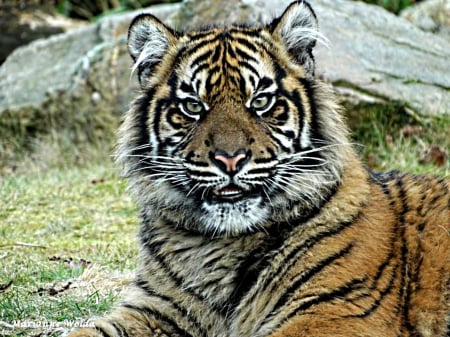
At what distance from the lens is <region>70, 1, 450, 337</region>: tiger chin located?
4.51m

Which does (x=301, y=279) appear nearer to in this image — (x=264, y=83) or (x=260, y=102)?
(x=260, y=102)

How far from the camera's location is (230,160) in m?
4.45

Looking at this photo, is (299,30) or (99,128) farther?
(99,128)

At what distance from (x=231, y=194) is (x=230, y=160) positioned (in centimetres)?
24

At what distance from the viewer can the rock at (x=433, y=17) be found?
13.1 meters

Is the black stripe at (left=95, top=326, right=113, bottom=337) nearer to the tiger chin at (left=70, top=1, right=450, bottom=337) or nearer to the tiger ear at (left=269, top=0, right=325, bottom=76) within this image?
the tiger chin at (left=70, top=1, right=450, bottom=337)

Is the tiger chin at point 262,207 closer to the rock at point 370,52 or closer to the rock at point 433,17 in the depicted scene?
the rock at point 370,52

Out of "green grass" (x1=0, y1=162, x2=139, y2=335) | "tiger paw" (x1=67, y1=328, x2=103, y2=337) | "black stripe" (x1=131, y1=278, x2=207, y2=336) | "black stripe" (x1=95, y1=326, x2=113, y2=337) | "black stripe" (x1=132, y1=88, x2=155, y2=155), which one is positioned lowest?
"green grass" (x1=0, y1=162, x2=139, y2=335)

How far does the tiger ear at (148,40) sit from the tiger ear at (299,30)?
2.15 ft

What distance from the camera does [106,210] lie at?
29.4ft

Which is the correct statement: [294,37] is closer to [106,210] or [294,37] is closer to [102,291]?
[102,291]

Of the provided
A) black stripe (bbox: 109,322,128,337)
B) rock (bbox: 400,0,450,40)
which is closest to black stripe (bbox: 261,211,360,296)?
black stripe (bbox: 109,322,128,337)

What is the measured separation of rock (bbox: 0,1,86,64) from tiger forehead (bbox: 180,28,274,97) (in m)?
11.5

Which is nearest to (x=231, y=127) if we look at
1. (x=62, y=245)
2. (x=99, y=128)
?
(x=62, y=245)
